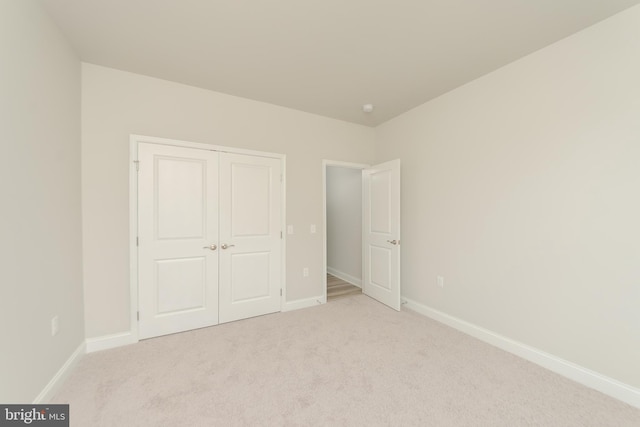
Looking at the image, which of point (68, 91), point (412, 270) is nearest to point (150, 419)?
point (68, 91)

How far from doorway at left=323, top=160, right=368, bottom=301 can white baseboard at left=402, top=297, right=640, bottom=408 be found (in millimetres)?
1682

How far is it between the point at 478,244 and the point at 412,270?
96cm

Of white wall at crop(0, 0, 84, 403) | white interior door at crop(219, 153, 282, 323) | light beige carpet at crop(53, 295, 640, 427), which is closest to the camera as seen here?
white wall at crop(0, 0, 84, 403)

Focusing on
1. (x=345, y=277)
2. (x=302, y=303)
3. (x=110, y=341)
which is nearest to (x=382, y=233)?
(x=302, y=303)

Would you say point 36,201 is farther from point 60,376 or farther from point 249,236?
point 249,236

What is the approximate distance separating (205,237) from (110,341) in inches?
49.5

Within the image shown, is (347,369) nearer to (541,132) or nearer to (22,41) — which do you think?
(541,132)

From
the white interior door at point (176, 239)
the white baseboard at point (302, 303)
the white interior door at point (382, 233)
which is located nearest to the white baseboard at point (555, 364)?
the white interior door at point (382, 233)

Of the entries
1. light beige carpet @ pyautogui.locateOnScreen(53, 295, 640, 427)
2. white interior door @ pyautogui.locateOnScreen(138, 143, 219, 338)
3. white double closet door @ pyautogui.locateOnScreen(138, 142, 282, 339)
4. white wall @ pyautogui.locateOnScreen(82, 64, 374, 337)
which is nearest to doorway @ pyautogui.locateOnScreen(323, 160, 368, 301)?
white wall @ pyautogui.locateOnScreen(82, 64, 374, 337)

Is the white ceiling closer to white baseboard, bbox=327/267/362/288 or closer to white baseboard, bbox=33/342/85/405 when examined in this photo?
white baseboard, bbox=33/342/85/405

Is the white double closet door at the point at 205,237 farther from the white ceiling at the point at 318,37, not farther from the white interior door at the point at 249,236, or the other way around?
the white ceiling at the point at 318,37

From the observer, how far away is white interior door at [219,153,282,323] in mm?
2848

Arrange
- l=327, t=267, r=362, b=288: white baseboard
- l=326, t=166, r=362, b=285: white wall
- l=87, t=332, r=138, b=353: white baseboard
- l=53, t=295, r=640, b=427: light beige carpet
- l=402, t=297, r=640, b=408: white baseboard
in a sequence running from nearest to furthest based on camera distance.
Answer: l=53, t=295, r=640, b=427: light beige carpet
l=402, t=297, r=640, b=408: white baseboard
l=87, t=332, r=138, b=353: white baseboard
l=327, t=267, r=362, b=288: white baseboard
l=326, t=166, r=362, b=285: white wall

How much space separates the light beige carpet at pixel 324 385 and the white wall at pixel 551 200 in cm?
39
